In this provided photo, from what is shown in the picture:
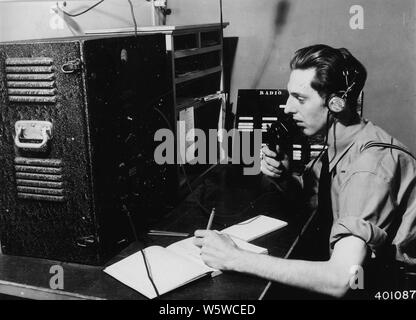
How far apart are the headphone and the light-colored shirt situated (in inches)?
3.9

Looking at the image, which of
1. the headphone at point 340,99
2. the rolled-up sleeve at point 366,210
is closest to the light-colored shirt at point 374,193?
the rolled-up sleeve at point 366,210

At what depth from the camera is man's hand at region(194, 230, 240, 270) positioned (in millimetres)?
1150

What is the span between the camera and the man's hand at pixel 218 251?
3.77ft

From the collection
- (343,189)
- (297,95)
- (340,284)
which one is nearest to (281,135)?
(297,95)

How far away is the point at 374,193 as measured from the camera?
3.76 feet

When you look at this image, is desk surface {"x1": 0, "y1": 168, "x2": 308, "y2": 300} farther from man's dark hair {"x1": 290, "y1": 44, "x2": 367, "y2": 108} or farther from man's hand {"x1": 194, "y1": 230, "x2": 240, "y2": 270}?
man's dark hair {"x1": 290, "y1": 44, "x2": 367, "y2": 108}

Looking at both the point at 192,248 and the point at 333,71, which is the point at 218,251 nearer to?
the point at 192,248

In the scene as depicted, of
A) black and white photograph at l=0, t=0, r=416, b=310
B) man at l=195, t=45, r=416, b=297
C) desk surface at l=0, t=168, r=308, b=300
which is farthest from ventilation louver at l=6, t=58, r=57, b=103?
man at l=195, t=45, r=416, b=297

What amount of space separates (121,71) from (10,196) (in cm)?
45

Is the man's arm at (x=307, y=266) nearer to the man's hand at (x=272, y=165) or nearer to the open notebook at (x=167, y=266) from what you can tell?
the open notebook at (x=167, y=266)

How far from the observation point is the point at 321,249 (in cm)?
160
